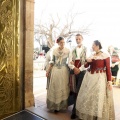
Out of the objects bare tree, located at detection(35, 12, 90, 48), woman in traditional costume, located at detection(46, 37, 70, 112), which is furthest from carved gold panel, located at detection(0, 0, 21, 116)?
bare tree, located at detection(35, 12, 90, 48)

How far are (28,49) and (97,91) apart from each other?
169 cm

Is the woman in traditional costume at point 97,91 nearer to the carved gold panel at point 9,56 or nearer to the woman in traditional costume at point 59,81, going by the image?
the woman in traditional costume at point 59,81

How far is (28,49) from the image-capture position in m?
3.63

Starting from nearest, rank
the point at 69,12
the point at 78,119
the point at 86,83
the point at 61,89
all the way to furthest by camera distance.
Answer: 1. the point at 86,83
2. the point at 78,119
3. the point at 61,89
4. the point at 69,12

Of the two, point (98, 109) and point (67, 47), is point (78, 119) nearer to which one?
point (98, 109)

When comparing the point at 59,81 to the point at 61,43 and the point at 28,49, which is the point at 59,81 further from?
the point at 28,49

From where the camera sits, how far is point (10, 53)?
3244mm

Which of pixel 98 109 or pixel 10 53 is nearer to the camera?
pixel 98 109

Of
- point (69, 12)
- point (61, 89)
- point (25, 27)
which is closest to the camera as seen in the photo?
point (61, 89)

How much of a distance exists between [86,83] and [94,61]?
1.29ft

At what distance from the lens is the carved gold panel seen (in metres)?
3.12

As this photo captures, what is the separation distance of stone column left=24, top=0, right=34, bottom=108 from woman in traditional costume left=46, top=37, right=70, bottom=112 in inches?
21.2

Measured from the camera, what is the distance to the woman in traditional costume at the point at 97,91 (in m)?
2.69

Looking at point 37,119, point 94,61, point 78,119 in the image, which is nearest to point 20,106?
point 37,119
